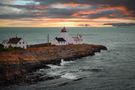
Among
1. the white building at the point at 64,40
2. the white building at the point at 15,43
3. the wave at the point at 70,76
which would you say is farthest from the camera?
the white building at the point at 64,40

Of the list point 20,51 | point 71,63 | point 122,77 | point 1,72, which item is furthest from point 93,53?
point 1,72

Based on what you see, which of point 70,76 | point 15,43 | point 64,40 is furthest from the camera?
point 64,40

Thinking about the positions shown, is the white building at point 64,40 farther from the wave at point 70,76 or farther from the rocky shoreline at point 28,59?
the wave at point 70,76

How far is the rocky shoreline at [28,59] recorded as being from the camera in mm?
57188

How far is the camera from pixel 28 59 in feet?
227

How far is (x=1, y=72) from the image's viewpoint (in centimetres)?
5762

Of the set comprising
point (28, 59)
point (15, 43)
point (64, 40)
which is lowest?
point (28, 59)

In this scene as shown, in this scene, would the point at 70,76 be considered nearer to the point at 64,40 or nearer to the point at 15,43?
the point at 15,43

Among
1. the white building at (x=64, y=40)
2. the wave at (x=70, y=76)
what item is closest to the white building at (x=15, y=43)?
the white building at (x=64, y=40)

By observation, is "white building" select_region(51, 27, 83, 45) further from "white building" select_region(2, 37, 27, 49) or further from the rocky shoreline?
"white building" select_region(2, 37, 27, 49)

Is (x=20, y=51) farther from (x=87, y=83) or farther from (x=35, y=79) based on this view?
(x=87, y=83)

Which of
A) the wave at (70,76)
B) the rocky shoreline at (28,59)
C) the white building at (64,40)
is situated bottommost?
the wave at (70,76)

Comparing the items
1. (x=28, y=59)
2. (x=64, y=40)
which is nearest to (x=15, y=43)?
(x=28, y=59)

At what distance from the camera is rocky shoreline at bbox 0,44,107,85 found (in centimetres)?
5719
